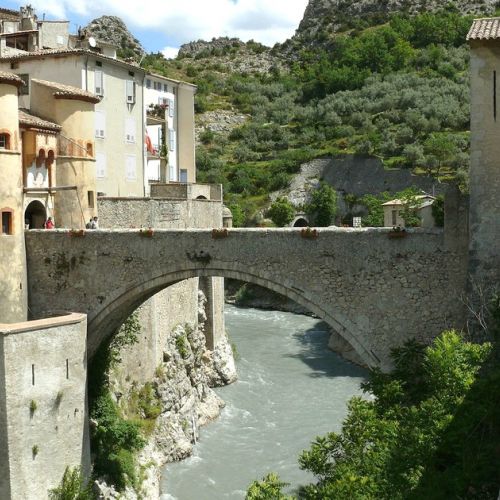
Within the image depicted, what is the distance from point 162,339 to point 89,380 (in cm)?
654

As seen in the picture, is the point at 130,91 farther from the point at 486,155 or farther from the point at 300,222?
the point at 300,222

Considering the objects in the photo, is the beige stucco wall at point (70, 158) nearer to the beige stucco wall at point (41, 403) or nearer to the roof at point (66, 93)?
the roof at point (66, 93)

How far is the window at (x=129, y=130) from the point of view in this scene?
34156mm

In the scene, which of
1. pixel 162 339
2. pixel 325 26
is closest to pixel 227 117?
pixel 325 26

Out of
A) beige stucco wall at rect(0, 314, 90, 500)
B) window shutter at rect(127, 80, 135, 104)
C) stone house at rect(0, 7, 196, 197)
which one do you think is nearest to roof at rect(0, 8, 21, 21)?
stone house at rect(0, 7, 196, 197)

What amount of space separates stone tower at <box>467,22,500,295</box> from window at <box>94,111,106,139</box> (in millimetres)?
18281

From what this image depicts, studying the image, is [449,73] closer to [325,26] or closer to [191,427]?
[325,26]

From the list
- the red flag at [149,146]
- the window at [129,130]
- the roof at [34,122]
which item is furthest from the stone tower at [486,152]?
the red flag at [149,146]

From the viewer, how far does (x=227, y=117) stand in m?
98.9

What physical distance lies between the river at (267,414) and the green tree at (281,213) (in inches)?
724

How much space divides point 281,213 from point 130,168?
33615 millimetres

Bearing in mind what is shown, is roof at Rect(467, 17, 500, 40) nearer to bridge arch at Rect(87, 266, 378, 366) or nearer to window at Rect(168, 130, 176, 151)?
bridge arch at Rect(87, 266, 378, 366)

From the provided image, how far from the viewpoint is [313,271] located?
66.3 ft

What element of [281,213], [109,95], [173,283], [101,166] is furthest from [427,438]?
[281,213]
